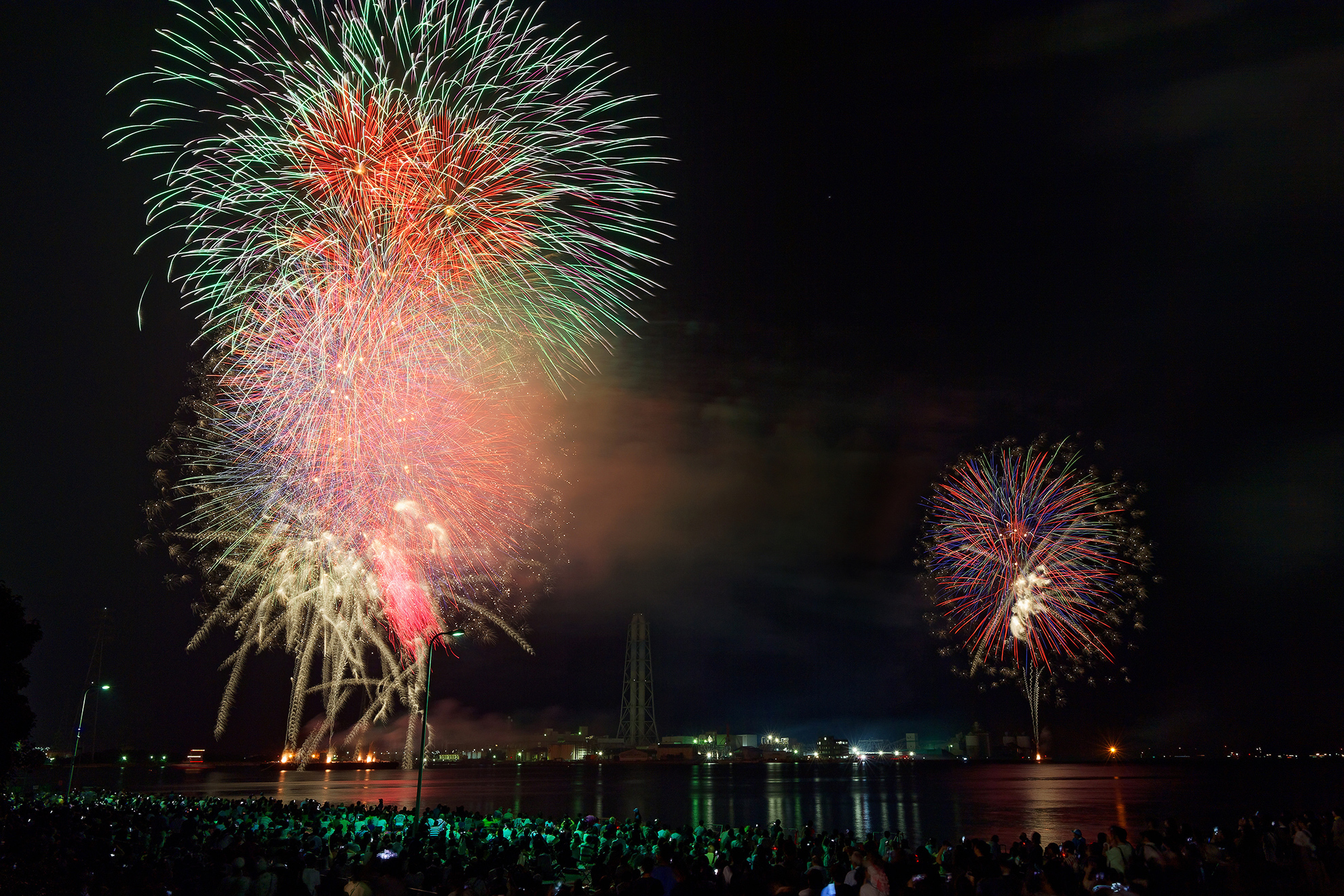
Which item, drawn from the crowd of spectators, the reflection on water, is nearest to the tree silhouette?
the crowd of spectators

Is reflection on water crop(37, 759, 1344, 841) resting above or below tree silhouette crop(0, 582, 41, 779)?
below

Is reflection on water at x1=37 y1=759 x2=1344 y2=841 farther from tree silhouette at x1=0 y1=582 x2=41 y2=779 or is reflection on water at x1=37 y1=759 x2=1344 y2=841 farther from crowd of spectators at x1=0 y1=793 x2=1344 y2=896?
tree silhouette at x1=0 y1=582 x2=41 y2=779

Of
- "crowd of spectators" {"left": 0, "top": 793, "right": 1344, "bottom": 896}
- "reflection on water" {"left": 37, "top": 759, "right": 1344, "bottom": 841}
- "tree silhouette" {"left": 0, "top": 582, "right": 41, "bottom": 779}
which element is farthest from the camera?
"reflection on water" {"left": 37, "top": 759, "right": 1344, "bottom": 841}

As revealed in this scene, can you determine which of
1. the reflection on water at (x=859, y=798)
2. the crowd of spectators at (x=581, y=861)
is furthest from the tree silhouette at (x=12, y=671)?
the reflection on water at (x=859, y=798)

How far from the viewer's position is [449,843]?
1855cm

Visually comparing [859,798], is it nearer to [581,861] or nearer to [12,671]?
[581,861]

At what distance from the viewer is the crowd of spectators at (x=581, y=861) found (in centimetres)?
1086

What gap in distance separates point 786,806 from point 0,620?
160 feet

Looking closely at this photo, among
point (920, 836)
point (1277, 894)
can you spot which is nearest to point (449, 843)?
point (1277, 894)

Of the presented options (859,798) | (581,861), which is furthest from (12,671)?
(859,798)

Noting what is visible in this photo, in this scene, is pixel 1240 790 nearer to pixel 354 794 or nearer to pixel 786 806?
pixel 786 806

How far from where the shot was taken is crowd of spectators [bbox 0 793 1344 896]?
10.9 meters

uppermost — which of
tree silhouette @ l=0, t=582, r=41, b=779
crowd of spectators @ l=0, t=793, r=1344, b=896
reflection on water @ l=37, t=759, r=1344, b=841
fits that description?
tree silhouette @ l=0, t=582, r=41, b=779

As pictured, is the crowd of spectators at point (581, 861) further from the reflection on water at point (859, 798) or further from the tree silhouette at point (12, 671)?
the reflection on water at point (859, 798)
